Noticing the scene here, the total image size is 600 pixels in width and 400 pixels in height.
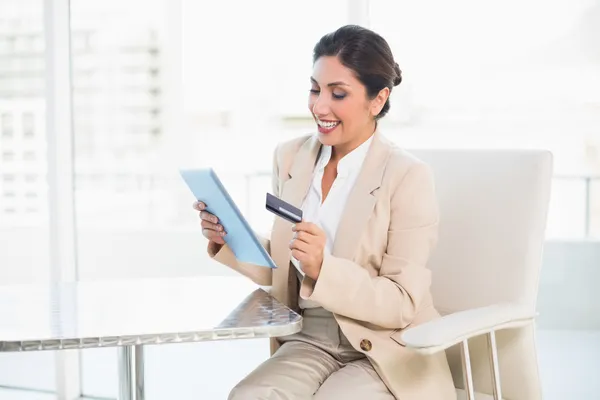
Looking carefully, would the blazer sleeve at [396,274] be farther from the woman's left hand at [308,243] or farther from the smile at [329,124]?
the smile at [329,124]

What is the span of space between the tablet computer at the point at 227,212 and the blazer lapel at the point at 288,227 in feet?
0.57

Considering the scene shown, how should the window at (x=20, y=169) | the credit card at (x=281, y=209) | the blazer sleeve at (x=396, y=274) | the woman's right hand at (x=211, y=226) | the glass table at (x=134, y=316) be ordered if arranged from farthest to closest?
1. the window at (x=20, y=169)
2. the woman's right hand at (x=211, y=226)
3. the blazer sleeve at (x=396, y=274)
4. the credit card at (x=281, y=209)
5. the glass table at (x=134, y=316)

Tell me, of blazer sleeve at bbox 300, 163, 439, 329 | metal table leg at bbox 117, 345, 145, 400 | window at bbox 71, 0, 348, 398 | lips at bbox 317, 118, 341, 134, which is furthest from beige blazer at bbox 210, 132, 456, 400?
window at bbox 71, 0, 348, 398

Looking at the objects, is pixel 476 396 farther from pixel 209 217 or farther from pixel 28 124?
pixel 28 124

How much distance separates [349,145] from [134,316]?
2.33ft

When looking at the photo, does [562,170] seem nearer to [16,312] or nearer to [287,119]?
[287,119]

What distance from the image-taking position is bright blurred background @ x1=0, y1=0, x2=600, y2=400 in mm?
2381

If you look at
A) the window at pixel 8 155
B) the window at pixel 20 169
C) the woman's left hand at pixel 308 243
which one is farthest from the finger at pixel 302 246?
the window at pixel 8 155

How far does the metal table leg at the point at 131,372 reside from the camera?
164 centimetres

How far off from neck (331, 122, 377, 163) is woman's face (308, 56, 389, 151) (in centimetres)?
4

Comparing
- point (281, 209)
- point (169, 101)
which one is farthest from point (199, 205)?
point (169, 101)

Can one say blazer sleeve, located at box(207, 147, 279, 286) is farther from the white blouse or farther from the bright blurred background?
the bright blurred background

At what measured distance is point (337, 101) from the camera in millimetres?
1843

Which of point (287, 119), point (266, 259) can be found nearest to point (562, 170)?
point (287, 119)
